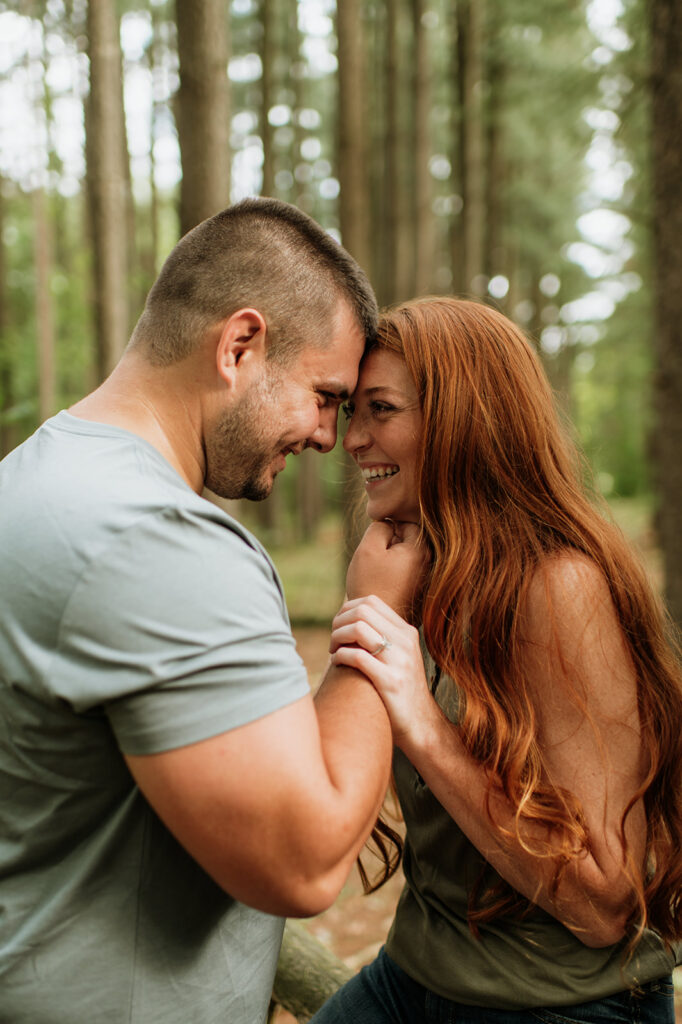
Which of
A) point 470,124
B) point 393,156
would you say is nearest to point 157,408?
point 393,156

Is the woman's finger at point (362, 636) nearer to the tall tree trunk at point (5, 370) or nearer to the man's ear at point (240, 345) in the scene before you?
the man's ear at point (240, 345)

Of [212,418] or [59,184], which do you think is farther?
[59,184]

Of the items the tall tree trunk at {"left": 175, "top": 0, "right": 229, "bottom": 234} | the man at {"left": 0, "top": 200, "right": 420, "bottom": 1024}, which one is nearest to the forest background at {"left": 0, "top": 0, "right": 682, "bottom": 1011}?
the tall tree trunk at {"left": 175, "top": 0, "right": 229, "bottom": 234}

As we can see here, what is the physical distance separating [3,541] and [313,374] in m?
0.98

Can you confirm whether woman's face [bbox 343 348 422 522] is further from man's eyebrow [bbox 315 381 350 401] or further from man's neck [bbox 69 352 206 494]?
man's neck [bbox 69 352 206 494]

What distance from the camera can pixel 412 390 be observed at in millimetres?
2484

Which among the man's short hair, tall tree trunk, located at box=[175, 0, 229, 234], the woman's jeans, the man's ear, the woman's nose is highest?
tall tree trunk, located at box=[175, 0, 229, 234]

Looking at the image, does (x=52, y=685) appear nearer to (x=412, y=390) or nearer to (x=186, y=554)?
(x=186, y=554)

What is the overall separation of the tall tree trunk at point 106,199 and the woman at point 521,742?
8.11m

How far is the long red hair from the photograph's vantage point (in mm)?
1971

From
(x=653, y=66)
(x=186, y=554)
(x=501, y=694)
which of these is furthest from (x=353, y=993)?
(x=653, y=66)

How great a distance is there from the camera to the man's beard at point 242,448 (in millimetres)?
2010

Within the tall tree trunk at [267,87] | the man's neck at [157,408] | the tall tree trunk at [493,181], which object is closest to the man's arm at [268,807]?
the man's neck at [157,408]

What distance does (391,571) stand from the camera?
2.25m
